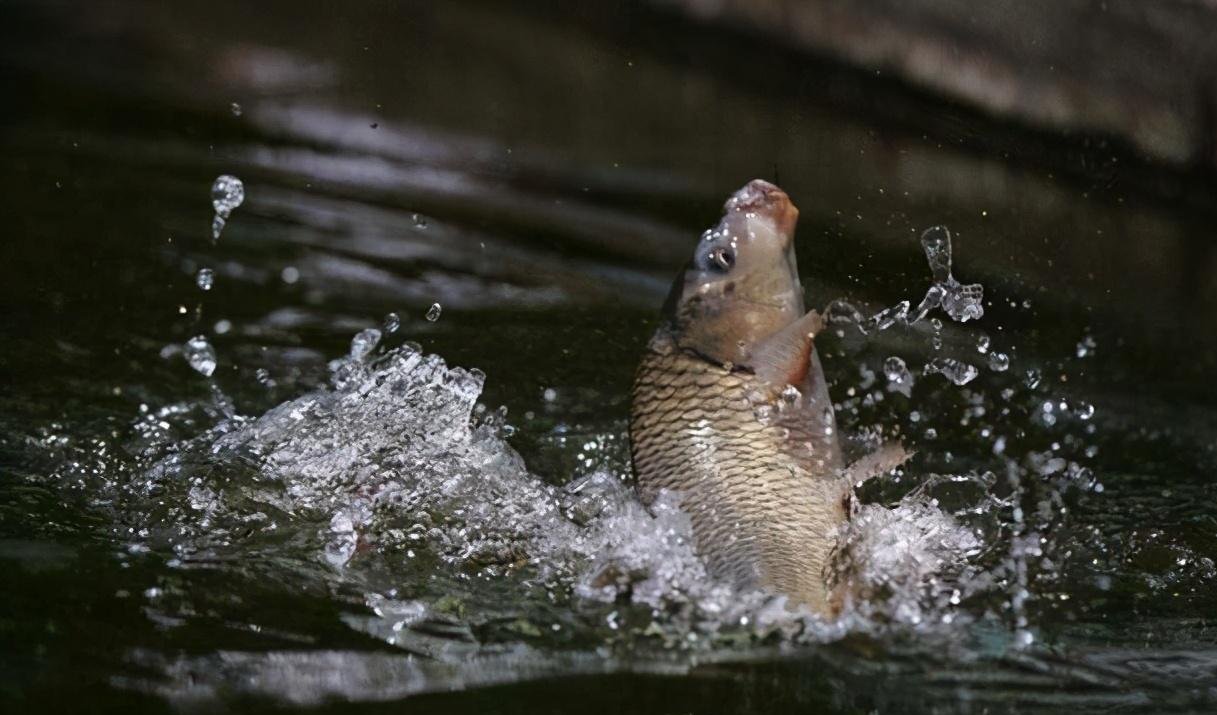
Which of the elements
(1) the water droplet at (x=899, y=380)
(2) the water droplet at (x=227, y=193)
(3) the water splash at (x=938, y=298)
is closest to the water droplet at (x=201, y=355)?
(2) the water droplet at (x=227, y=193)

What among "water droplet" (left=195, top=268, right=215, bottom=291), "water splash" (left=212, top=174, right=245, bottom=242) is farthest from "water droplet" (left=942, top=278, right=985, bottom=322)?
"water splash" (left=212, top=174, right=245, bottom=242)

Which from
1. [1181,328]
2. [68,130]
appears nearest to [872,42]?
[1181,328]

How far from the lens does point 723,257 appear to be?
2.58 metres

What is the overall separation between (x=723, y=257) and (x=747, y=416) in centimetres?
29

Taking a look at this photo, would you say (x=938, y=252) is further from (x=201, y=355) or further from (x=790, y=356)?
(x=201, y=355)

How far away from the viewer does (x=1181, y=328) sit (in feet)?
14.8

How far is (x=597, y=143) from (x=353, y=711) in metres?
3.50

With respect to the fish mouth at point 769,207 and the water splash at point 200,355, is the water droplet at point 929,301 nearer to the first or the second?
the fish mouth at point 769,207

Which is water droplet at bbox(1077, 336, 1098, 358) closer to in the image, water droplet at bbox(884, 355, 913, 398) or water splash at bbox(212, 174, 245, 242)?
water droplet at bbox(884, 355, 913, 398)

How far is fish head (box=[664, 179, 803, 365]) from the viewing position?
8.45 feet

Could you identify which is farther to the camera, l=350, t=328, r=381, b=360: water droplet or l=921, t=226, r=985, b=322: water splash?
l=350, t=328, r=381, b=360: water droplet

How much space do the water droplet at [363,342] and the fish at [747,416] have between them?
5.27 ft

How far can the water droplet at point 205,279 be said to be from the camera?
4419 millimetres

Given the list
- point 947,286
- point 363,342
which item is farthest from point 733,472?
point 363,342
